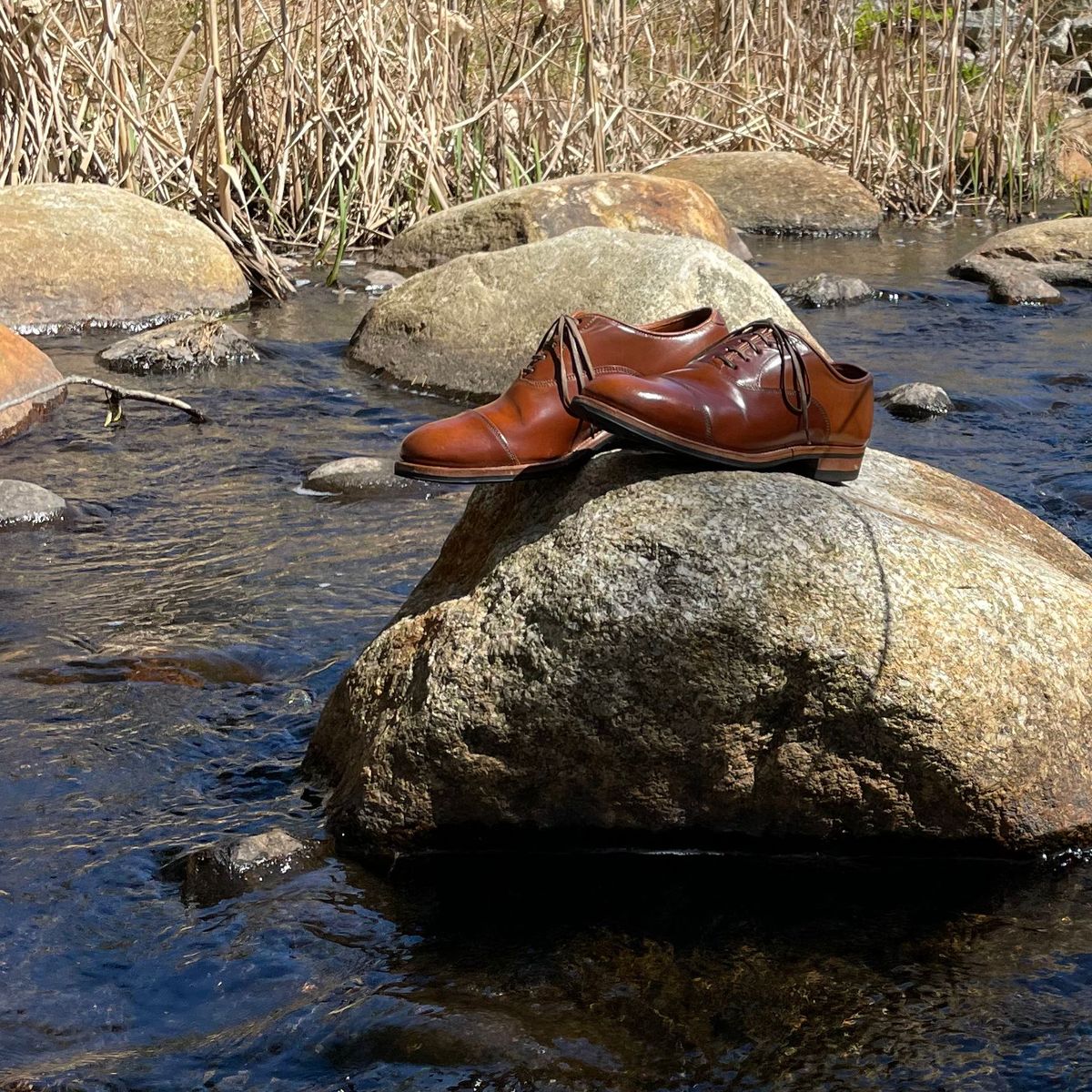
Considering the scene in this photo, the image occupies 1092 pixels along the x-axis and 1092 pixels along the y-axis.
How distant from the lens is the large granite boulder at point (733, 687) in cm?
283

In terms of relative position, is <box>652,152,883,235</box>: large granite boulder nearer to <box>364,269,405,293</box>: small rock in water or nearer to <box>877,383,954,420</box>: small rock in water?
<box>364,269,405,293</box>: small rock in water

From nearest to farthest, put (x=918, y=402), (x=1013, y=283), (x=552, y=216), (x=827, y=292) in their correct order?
(x=918, y=402), (x=552, y=216), (x=827, y=292), (x=1013, y=283)

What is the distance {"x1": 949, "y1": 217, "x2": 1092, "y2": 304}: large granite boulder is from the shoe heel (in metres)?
7.08

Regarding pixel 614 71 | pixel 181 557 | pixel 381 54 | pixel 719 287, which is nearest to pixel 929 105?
pixel 614 71

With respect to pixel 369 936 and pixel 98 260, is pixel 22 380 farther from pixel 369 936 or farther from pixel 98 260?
pixel 369 936

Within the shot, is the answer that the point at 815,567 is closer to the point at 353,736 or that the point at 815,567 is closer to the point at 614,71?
the point at 353,736

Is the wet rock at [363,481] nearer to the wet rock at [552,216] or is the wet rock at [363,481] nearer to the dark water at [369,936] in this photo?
the dark water at [369,936]

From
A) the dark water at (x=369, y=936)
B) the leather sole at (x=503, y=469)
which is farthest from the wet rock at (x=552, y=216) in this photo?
the leather sole at (x=503, y=469)

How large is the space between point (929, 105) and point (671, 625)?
12.0 meters

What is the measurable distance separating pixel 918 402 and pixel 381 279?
429 cm

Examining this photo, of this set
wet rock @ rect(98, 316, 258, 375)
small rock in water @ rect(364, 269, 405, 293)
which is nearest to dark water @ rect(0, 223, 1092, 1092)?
wet rock @ rect(98, 316, 258, 375)

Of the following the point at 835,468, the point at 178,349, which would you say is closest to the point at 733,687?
the point at 835,468

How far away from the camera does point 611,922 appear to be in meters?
2.77

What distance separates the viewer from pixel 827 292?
9.69 meters
